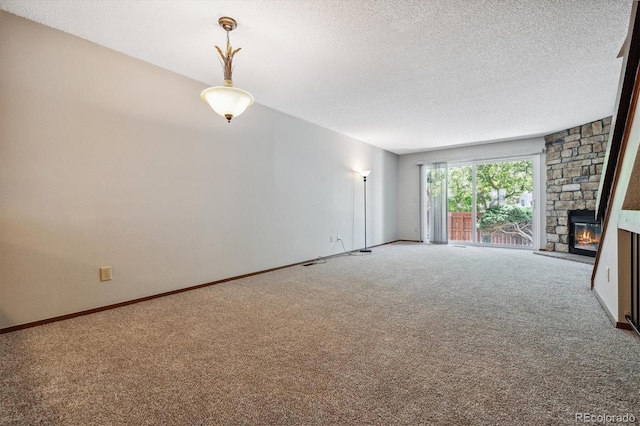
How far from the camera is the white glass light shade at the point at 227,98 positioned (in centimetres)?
219

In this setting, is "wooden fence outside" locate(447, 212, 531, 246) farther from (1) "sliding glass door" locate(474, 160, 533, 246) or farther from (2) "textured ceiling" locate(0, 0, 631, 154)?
(2) "textured ceiling" locate(0, 0, 631, 154)

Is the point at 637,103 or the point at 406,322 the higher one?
the point at 637,103

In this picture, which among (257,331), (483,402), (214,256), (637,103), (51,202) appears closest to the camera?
(483,402)

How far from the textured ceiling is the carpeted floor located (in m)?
2.34

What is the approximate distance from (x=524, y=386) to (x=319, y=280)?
93.3 inches

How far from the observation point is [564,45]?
2.54m

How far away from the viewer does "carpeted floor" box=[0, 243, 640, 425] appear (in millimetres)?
1262

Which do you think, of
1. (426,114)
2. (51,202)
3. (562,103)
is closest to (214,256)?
(51,202)

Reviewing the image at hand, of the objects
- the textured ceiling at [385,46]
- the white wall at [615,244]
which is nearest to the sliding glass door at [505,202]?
the textured ceiling at [385,46]

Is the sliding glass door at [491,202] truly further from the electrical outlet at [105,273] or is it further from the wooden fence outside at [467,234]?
the electrical outlet at [105,273]

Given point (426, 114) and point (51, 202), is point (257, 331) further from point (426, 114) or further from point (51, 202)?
point (426, 114)

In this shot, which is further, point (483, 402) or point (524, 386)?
point (524, 386)

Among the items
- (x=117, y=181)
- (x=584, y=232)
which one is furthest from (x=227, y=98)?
(x=584, y=232)

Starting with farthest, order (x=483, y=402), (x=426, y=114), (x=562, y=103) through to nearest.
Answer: (x=426, y=114) → (x=562, y=103) → (x=483, y=402)
